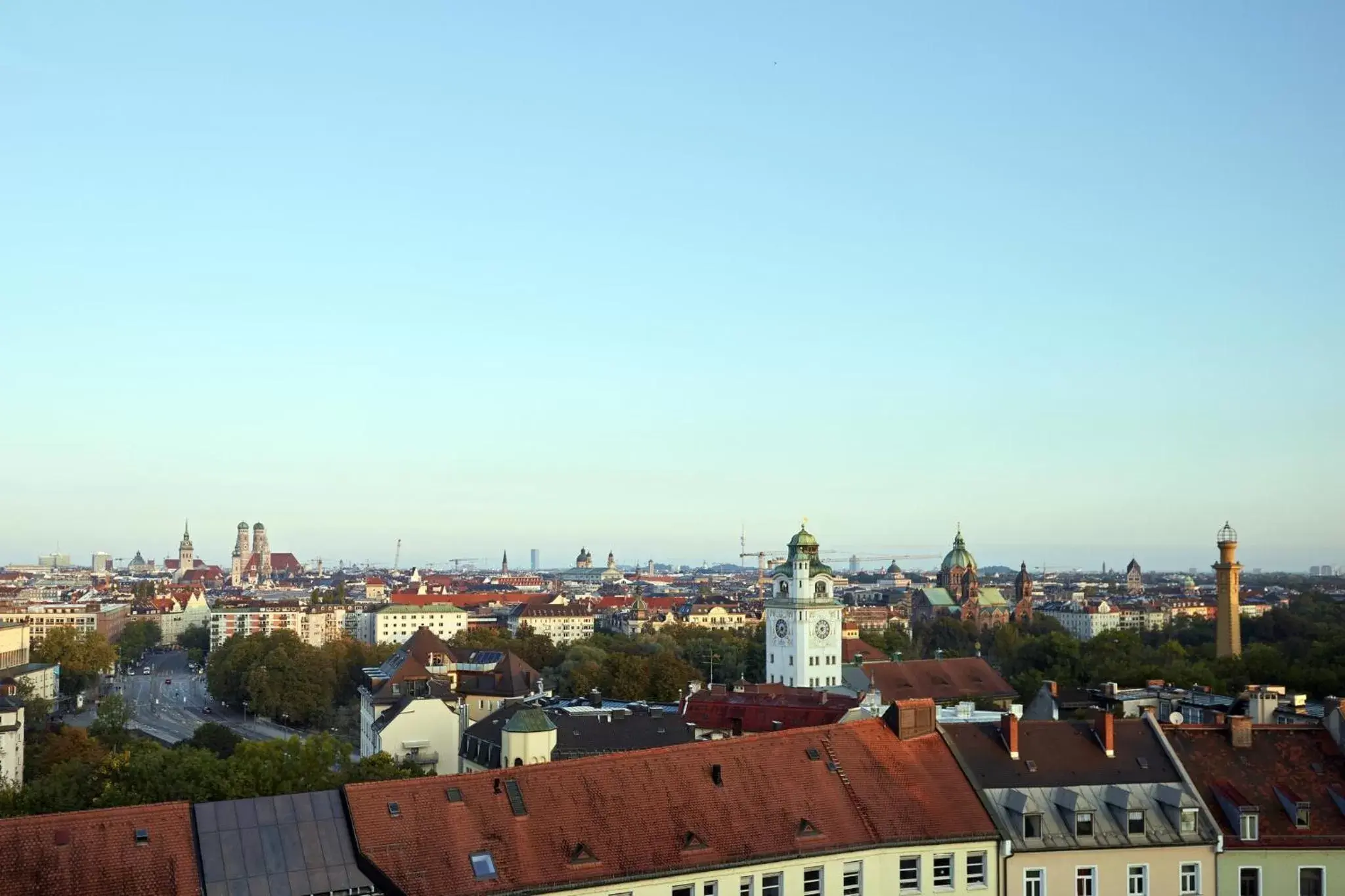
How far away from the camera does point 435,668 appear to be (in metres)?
106

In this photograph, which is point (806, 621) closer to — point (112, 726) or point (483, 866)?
point (112, 726)

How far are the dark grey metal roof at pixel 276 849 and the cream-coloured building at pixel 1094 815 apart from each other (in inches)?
600

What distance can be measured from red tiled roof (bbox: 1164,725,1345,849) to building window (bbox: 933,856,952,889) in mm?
7023

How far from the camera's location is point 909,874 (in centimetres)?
3195

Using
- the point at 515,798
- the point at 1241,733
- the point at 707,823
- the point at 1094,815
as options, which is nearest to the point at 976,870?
the point at 1094,815

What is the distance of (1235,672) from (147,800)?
74037mm

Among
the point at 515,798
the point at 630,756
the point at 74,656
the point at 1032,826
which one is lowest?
the point at 74,656

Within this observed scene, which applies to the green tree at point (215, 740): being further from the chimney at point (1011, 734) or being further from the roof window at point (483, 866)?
the roof window at point (483, 866)

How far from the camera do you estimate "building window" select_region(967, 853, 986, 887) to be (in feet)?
107

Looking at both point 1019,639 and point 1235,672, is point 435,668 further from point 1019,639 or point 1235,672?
point 1019,639

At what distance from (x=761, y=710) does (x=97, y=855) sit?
44.2 m

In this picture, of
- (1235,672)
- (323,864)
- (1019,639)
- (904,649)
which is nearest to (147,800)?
(323,864)

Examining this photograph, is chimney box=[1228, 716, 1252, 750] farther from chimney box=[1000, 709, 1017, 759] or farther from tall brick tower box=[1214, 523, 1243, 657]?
tall brick tower box=[1214, 523, 1243, 657]

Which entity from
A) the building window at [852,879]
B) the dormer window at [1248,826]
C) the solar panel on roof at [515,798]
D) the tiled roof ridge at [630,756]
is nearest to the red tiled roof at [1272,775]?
the dormer window at [1248,826]
